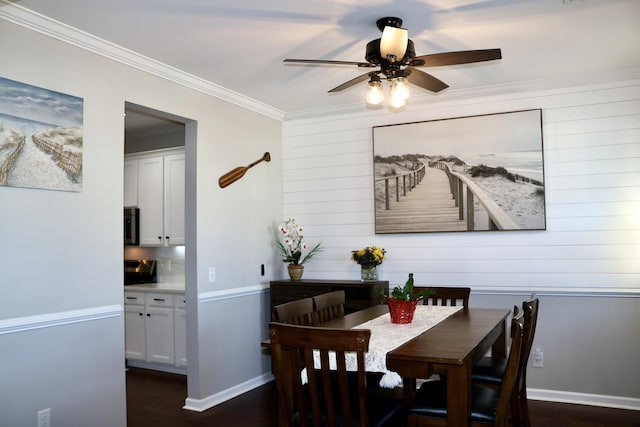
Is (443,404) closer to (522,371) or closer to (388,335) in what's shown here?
(388,335)

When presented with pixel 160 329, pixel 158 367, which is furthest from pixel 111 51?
pixel 158 367

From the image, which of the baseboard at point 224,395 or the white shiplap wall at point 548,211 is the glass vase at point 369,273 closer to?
the white shiplap wall at point 548,211

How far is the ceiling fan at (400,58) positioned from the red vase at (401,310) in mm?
1204

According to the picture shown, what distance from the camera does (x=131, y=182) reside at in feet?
19.5

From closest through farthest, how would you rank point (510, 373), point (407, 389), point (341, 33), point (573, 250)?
1. point (510, 373)
2. point (341, 33)
3. point (407, 389)
4. point (573, 250)

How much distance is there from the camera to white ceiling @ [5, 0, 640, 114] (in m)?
2.90

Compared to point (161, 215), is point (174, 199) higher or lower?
higher

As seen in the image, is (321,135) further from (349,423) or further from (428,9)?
(349,423)

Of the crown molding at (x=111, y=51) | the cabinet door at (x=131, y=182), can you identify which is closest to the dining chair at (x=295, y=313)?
the crown molding at (x=111, y=51)

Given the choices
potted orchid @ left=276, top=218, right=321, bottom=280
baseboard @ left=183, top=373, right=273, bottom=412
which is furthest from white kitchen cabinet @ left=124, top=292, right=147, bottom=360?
potted orchid @ left=276, top=218, right=321, bottom=280

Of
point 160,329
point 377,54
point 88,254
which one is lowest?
point 160,329

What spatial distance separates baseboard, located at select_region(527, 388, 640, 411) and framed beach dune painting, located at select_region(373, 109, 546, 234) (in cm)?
136

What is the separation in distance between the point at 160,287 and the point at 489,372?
3629mm

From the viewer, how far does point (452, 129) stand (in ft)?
15.2
